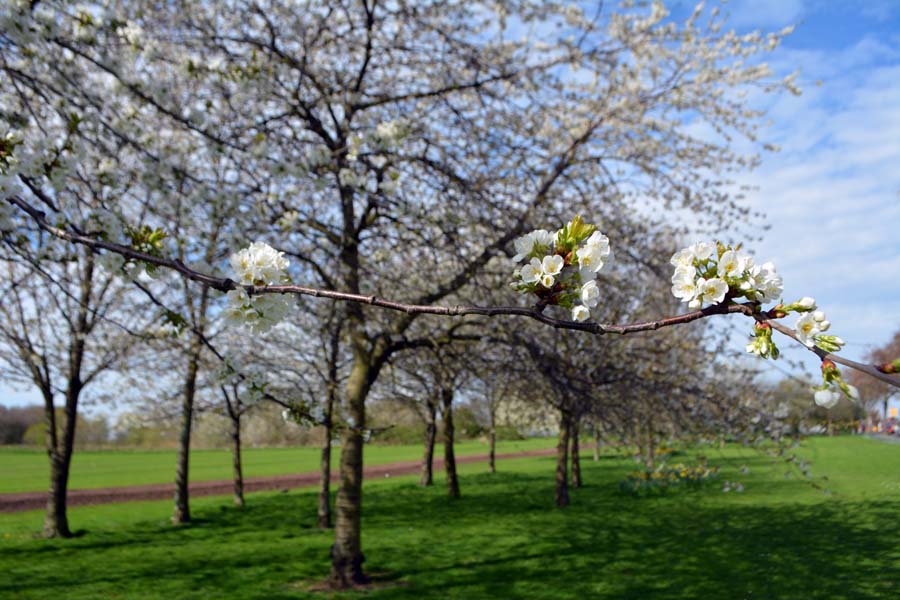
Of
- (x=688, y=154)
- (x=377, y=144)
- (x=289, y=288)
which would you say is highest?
(x=688, y=154)

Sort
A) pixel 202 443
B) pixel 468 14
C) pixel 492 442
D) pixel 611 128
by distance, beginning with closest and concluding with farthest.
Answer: pixel 468 14 → pixel 611 128 → pixel 492 442 → pixel 202 443

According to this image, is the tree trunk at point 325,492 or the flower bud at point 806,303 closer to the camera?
the flower bud at point 806,303

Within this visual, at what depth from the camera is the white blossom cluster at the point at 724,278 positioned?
151 centimetres

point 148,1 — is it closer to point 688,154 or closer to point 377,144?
point 377,144

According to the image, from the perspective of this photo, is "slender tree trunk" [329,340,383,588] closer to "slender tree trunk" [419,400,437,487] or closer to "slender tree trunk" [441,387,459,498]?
"slender tree trunk" [441,387,459,498]

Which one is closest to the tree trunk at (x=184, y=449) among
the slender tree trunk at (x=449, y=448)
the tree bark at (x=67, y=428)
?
the tree bark at (x=67, y=428)

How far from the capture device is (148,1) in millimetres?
6070

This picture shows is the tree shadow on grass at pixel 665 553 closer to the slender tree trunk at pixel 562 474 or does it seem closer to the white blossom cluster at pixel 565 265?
the slender tree trunk at pixel 562 474

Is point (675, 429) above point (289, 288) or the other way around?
the other way around

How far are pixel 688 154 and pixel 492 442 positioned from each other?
658 inches

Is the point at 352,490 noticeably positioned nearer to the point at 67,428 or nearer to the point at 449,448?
the point at 67,428

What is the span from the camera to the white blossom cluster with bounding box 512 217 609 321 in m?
1.64

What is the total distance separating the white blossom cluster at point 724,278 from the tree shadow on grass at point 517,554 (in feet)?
19.8

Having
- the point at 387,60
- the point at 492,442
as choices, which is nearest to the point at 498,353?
the point at 387,60
